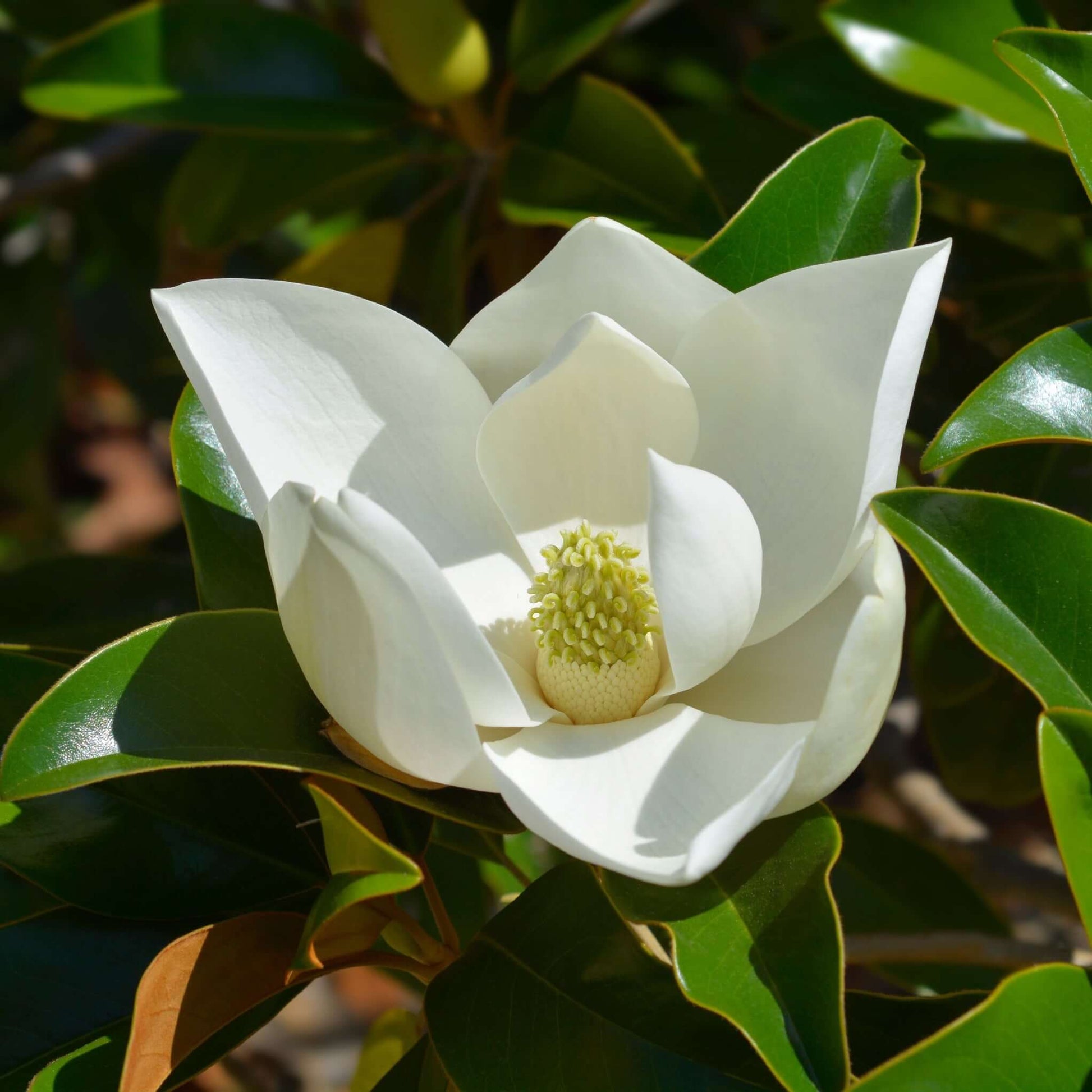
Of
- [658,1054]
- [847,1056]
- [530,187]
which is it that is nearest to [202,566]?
[658,1054]

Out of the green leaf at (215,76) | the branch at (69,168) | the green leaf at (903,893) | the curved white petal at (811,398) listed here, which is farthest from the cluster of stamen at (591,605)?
the branch at (69,168)

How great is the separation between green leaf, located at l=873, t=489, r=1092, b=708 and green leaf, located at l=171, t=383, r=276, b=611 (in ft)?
1.89

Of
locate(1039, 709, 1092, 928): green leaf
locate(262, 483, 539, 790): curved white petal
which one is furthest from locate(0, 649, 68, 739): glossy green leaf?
locate(1039, 709, 1092, 928): green leaf

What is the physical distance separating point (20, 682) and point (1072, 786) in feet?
2.91

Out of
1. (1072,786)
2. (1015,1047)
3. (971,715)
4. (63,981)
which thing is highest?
(1072,786)

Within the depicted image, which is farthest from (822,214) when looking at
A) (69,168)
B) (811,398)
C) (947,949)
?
(69,168)

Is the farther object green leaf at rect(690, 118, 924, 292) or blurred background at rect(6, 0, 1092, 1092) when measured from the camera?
blurred background at rect(6, 0, 1092, 1092)

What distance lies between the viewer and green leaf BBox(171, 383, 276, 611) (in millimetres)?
1161

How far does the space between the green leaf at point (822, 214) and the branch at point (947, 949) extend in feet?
2.36

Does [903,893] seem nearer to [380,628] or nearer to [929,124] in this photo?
[929,124]

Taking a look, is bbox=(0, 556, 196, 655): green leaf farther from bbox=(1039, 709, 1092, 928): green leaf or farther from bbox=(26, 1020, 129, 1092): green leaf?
bbox=(1039, 709, 1092, 928): green leaf

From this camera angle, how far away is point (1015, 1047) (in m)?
0.82

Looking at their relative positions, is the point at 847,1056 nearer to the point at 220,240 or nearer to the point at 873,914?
the point at 873,914

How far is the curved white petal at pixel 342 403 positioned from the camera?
103 centimetres
